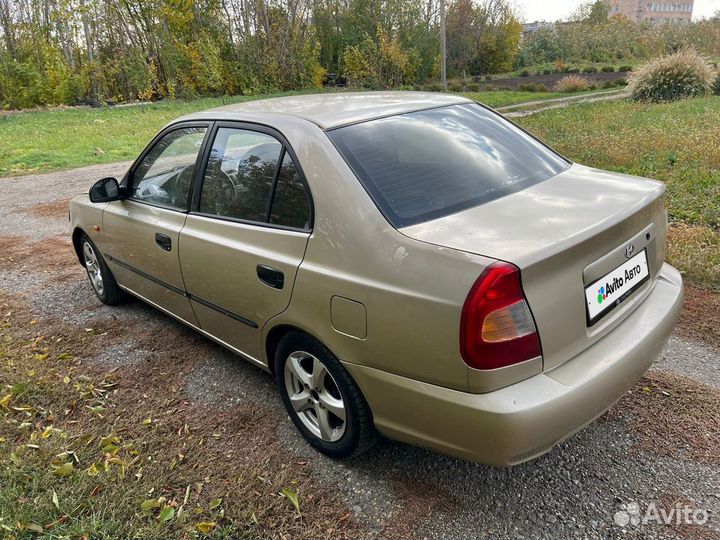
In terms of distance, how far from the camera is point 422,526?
2.11m

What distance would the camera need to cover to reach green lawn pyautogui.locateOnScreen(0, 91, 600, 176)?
40.3 ft

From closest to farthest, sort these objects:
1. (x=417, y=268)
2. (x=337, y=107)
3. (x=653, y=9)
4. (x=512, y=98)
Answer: (x=417, y=268), (x=337, y=107), (x=512, y=98), (x=653, y=9)

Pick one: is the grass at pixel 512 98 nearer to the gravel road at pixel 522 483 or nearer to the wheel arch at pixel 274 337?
the gravel road at pixel 522 483

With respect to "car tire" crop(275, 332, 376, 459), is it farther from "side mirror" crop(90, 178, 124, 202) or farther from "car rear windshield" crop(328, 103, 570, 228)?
"side mirror" crop(90, 178, 124, 202)

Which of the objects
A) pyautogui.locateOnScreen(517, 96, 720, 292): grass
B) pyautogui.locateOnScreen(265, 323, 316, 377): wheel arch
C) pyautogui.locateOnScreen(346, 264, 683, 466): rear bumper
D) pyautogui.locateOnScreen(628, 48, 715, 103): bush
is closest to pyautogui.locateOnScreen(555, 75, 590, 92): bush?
pyautogui.locateOnScreen(628, 48, 715, 103): bush

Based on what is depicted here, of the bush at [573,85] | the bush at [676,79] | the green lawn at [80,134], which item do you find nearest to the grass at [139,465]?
the green lawn at [80,134]

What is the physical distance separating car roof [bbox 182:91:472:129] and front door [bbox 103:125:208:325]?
0.92 feet

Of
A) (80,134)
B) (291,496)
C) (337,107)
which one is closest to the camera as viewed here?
(291,496)

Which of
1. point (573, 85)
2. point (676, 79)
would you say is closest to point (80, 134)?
point (676, 79)

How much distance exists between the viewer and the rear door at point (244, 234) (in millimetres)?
2434

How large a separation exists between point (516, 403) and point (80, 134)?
17.1 meters

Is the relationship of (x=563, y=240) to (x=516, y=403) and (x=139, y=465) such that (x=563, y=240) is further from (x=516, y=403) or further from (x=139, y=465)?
(x=139, y=465)

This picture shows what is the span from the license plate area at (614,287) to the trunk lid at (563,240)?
0.02 m

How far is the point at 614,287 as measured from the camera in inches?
83.7
